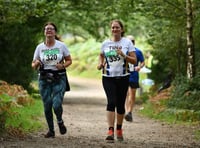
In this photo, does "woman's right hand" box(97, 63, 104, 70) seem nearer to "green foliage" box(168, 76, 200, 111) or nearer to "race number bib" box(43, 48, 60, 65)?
"race number bib" box(43, 48, 60, 65)

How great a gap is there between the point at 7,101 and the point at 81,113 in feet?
24.5

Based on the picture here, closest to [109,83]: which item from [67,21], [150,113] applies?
[150,113]

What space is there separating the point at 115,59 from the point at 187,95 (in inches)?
227

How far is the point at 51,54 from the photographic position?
9.94m

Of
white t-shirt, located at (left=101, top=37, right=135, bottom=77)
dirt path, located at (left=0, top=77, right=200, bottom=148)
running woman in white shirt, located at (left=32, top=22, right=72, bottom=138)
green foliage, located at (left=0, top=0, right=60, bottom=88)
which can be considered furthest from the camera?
green foliage, located at (left=0, top=0, right=60, bottom=88)

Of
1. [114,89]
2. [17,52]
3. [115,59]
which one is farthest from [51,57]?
[17,52]

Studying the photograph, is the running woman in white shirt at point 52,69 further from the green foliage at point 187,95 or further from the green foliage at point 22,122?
the green foliage at point 187,95

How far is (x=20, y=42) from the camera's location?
20.3 meters

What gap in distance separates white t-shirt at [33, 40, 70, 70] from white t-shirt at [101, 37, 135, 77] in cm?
75

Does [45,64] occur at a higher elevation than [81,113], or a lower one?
higher

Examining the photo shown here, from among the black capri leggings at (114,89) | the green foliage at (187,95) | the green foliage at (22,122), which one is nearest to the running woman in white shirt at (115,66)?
the black capri leggings at (114,89)

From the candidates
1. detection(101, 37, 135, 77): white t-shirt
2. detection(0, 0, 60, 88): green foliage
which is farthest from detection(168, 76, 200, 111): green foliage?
detection(0, 0, 60, 88): green foliage

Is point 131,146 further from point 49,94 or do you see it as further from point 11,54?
point 11,54

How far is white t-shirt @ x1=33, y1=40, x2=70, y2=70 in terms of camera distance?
9914mm
